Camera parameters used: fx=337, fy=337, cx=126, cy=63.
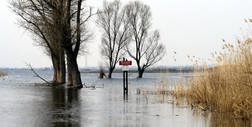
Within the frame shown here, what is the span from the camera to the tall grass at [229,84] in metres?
10.5

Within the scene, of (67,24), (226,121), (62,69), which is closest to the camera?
(226,121)

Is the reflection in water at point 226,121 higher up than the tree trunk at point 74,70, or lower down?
lower down

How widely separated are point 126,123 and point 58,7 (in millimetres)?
17306

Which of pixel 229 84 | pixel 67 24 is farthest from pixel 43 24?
pixel 229 84

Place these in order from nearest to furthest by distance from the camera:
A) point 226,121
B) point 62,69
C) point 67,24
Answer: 1. point 226,121
2. point 67,24
3. point 62,69

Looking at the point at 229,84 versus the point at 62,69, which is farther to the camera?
the point at 62,69

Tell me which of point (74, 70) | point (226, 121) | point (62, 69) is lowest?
point (226, 121)

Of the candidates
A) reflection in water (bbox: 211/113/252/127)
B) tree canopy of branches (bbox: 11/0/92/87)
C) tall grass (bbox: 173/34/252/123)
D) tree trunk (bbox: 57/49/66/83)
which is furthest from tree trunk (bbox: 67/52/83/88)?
reflection in water (bbox: 211/113/252/127)

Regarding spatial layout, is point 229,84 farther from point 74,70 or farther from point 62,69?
point 62,69

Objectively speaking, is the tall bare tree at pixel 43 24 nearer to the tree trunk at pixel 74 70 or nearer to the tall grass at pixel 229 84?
the tree trunk at pixel 74 70

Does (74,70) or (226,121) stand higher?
(74,70)

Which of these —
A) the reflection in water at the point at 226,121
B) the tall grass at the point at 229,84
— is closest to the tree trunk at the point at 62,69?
the tall grass at the point at 229,84

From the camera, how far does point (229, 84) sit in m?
11.7

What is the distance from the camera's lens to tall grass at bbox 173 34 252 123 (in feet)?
34.3
